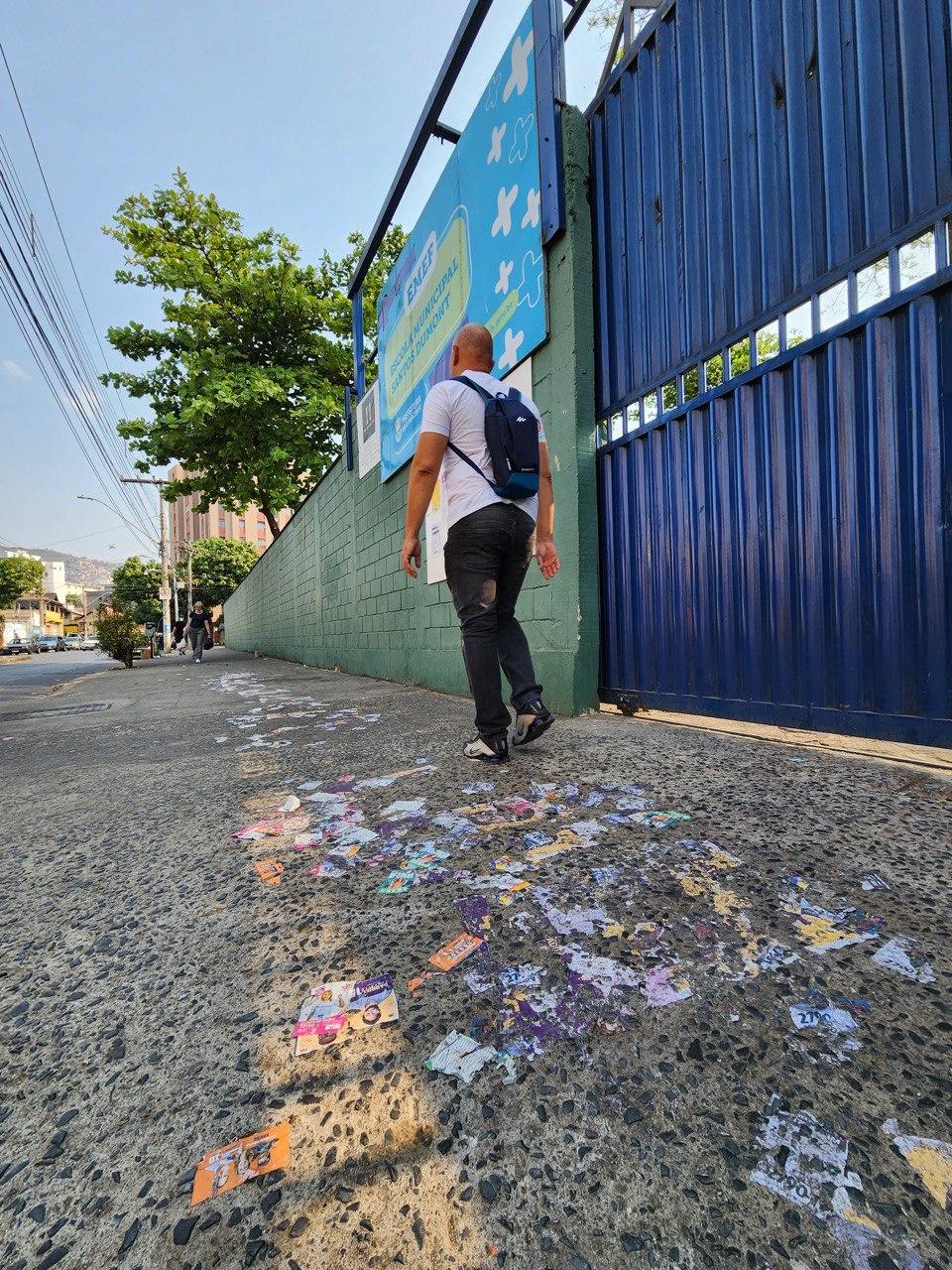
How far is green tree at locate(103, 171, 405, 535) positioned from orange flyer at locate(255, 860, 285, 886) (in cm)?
1090

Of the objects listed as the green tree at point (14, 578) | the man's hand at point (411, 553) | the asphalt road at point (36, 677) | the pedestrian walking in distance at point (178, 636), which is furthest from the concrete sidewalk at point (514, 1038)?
the green tree at point (14, 578)

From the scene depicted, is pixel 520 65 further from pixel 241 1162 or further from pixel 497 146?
pixel 241 1162

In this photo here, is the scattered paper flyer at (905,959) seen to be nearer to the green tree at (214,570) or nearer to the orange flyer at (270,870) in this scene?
the orange flyer at (270,870)

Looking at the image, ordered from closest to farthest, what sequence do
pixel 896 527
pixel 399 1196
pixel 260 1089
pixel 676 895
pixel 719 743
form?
pixel 399 1196, pixel 260 1089, pixel 676 895, pixel 896 527, pixel 719 743

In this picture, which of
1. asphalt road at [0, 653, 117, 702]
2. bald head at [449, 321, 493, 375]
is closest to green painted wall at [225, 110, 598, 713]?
bald head at [449, 321, 493, 375]

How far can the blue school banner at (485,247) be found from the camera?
3.17 meters

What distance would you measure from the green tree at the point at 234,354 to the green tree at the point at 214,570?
121 ft

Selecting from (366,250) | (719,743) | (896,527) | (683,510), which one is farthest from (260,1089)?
(366,250)

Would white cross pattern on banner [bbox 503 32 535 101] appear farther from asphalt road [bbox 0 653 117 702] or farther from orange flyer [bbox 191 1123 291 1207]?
asphalt road [bbox 0 653 117 702]

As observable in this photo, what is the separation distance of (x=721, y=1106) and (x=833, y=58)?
298 centimetres

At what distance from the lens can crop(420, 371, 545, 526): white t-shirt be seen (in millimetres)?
2170

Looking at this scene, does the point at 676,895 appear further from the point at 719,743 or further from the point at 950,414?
the point at 950,414

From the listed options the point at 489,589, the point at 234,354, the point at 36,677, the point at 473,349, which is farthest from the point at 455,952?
the point at 36,677

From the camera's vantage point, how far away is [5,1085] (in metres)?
0.79
